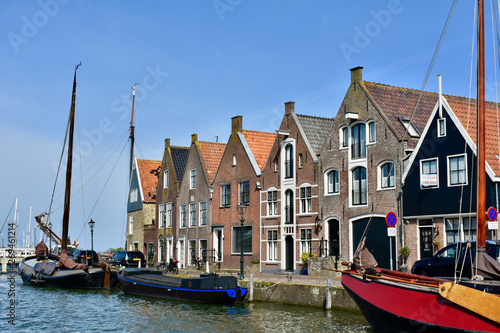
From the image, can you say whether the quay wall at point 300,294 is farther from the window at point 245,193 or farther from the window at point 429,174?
the window at point 245,193

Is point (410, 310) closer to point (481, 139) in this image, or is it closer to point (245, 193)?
point (481, 139)

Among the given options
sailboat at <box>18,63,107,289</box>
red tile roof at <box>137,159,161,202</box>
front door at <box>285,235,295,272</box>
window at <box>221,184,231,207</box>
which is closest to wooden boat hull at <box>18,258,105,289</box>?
sailboat at <box>18,63,107,289</box>

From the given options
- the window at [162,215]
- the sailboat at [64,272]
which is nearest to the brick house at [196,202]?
the window at [162,215]

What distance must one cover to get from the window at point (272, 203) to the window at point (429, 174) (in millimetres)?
12723

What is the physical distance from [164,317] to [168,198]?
31128mm

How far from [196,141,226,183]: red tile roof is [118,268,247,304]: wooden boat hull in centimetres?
1645

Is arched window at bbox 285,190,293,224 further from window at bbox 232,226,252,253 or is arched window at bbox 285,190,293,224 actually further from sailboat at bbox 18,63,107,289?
sailboat at bbox 18,63,107,289

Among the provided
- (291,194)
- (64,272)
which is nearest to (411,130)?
(291,194)

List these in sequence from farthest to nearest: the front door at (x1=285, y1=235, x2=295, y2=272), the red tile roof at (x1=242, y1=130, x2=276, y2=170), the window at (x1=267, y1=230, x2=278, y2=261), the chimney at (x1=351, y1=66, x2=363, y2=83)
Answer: the red tile roof at (x1=242, y1=130, x2=276, y2=170)
the window at (x1=267, y1=230, x2=278, y2=261)
the front door at (x1=285, y1=235, x2=295, y2=272)
the chimney at (x1=351, y1=66, x2=363, y2=83)

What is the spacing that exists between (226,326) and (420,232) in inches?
Answer: 514

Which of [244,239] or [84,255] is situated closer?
[244,239]

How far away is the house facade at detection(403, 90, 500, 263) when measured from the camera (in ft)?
98.9

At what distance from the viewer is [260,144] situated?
4816cm

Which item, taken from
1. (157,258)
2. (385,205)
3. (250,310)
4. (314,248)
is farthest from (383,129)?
(157,258)
